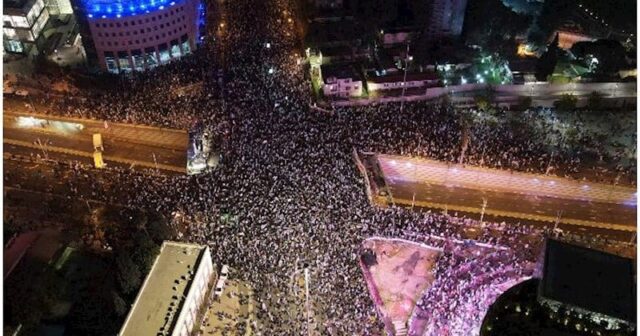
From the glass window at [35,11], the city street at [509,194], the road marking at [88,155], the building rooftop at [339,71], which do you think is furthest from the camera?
the glass window at [35,11]

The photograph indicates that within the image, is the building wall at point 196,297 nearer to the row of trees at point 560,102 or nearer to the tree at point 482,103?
the tree at point 482,103

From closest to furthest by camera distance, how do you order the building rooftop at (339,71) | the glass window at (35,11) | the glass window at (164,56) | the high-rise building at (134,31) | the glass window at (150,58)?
the building rooftop at (339,71)
the high-rise building at (134,31)
the glass window at (150,58)
the glass window at (164,56)
the glass window at (35,11)

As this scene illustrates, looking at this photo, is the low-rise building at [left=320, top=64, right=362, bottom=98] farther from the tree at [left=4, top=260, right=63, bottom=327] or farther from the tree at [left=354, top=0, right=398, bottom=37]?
the tree at [left=4, top=260, right=63, bottom=327]

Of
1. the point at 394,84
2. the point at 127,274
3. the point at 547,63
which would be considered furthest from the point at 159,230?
the point at 547,63

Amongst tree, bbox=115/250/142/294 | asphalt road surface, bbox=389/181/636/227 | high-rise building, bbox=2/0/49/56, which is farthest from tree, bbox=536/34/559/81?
high-rise building, bbox=2/0/49/56

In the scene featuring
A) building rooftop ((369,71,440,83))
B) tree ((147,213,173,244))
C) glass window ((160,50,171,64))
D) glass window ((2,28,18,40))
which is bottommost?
tree ((147,213,173,244))

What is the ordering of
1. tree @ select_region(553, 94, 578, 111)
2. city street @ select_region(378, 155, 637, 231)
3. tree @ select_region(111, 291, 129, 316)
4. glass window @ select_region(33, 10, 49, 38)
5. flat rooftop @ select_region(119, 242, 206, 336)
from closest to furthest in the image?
flat rooftop @ select_region(119, 242, 206, 336) → tree @ select_region(111, 291, 129, 316) → city street @ select_region(378, 155, 637, 231) → tree @ select_region(553, 94, 578, 111) → glass window @ select_region(33, 10, 49, 38)

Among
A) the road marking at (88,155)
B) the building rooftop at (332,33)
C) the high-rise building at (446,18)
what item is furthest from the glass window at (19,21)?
the high-rise building at (446,18)
